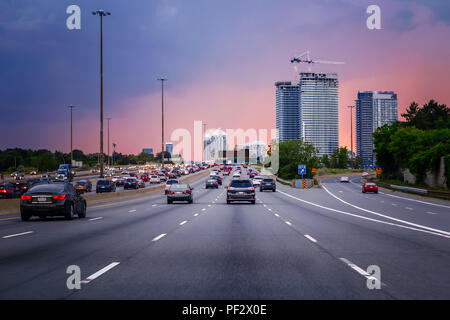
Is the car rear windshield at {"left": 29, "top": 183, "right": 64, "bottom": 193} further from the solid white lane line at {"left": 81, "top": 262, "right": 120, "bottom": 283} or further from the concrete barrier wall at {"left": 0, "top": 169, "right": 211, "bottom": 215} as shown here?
the solid white lane line at {"left": 81, "top": 262, "right": 120, "bottom": 283}

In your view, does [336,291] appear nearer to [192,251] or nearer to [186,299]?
[186,299]

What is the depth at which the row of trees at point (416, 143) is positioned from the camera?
6506cm

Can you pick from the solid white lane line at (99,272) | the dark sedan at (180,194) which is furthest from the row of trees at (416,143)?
the solid white lane line at (99,272)

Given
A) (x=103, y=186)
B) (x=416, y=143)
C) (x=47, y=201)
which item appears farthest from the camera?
(x=416, y=143)

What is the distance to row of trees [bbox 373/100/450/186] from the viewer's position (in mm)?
65062

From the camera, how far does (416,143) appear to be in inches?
3322

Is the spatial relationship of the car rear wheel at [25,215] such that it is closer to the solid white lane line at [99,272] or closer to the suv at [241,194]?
the solid white lane line at [99,272]

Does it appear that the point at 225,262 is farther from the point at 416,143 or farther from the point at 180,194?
the point at 416,143

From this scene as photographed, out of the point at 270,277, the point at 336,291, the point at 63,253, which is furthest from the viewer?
the point at 63,253

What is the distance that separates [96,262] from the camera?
1091 cm

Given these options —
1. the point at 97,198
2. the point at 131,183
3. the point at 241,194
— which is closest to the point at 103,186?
the point at 131,183
